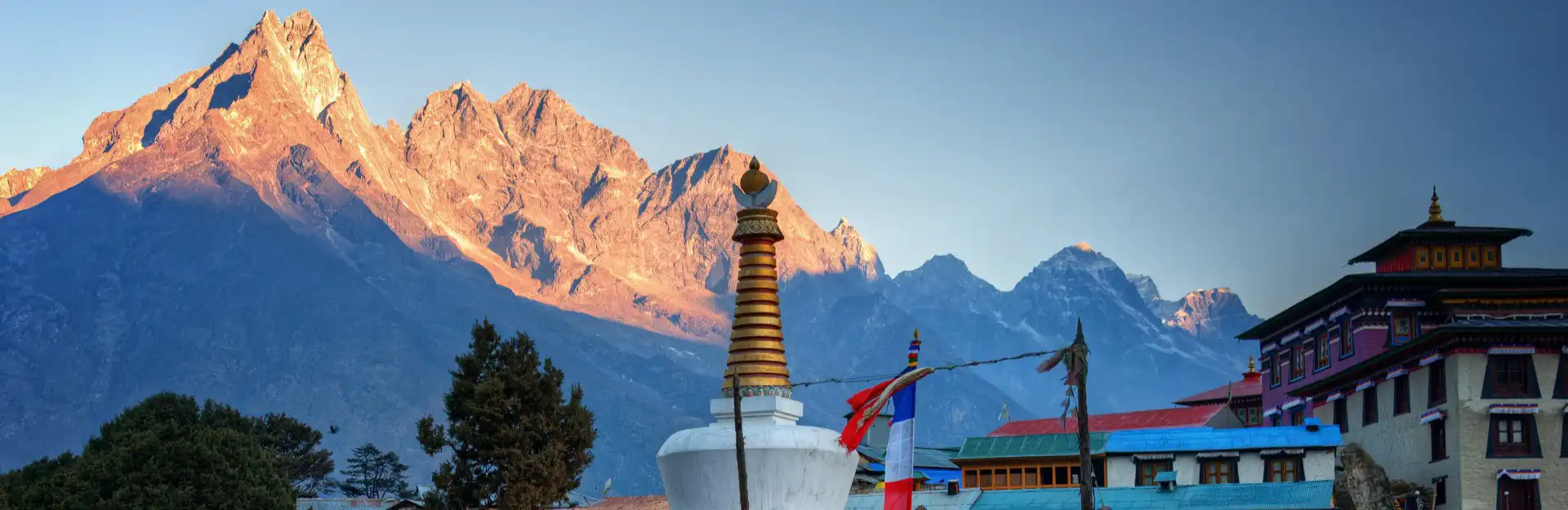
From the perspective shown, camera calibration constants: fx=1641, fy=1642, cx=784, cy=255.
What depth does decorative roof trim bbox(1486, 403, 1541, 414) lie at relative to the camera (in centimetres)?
5928

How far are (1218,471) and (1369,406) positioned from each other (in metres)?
10.0

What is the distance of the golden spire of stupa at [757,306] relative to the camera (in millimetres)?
44938

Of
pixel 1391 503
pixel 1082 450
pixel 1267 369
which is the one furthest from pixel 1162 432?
pixel 1082 450

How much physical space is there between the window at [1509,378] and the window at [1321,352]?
1441 cm

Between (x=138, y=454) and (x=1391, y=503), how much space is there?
49.4 m

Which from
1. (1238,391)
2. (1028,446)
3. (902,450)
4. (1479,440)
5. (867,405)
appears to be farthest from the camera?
(1238,391)

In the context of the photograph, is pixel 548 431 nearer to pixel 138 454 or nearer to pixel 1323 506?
pixel 138 454

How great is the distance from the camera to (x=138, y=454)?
66250mm

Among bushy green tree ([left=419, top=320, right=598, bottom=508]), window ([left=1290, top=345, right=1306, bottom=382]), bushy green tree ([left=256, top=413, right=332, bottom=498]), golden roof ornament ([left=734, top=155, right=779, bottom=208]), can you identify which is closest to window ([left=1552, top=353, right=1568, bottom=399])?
window ([left=1290, top=345, right=1306, bottom=382])

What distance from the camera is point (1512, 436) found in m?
59.9

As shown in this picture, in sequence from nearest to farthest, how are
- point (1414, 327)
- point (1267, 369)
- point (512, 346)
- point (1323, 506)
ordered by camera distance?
point (1323, 506) < point (512, 346) < point (1414, 327) < point (1267, 369)

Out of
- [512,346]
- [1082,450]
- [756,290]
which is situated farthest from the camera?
[512,346]

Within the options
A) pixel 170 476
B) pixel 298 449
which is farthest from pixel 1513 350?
pixel 298 449

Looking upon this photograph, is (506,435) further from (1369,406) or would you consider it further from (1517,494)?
(1517,494)
